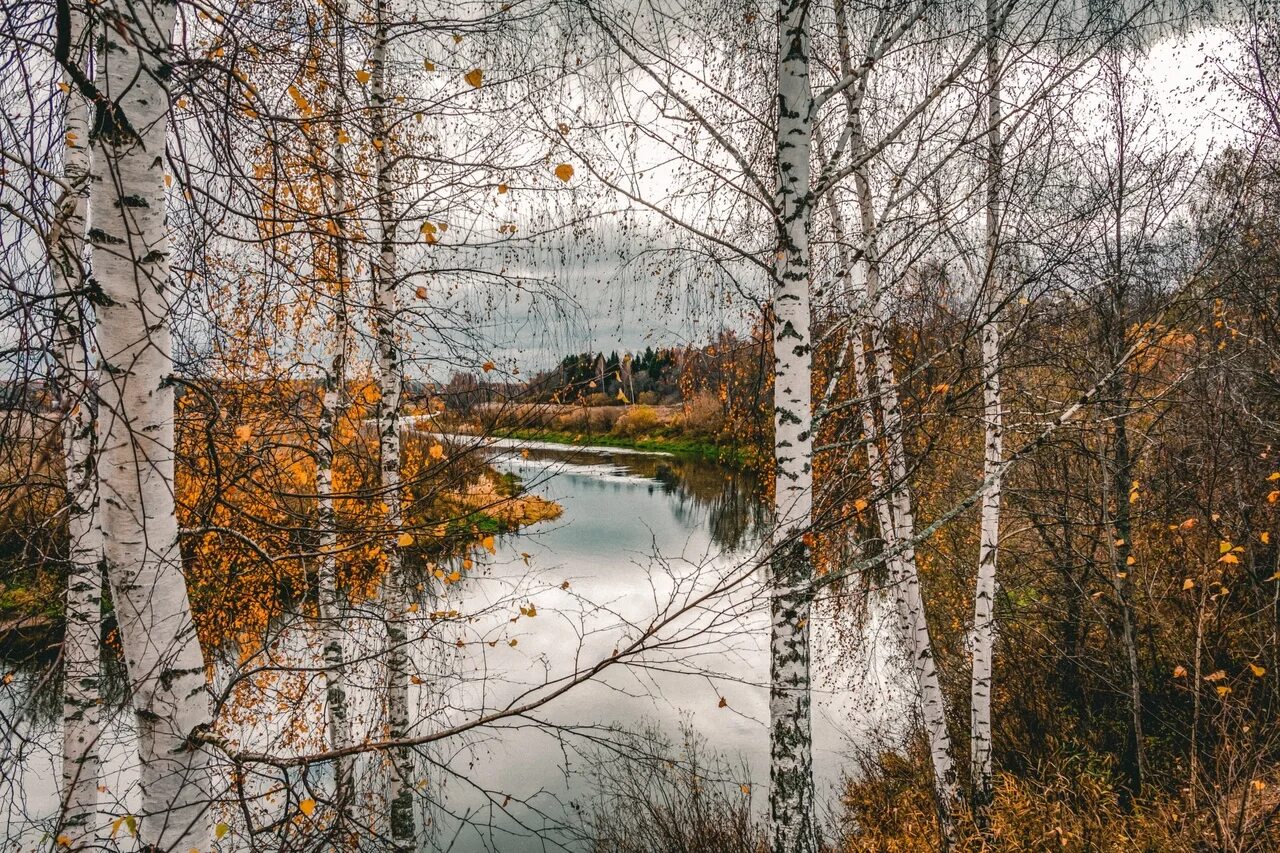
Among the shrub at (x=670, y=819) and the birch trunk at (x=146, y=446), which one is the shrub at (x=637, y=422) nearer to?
the shrub at (x=670, y=819)

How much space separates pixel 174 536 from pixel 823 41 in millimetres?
5146

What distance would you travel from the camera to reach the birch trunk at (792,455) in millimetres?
3078

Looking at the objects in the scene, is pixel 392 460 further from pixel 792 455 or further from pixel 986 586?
pixel 986 586

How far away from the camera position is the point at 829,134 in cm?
511

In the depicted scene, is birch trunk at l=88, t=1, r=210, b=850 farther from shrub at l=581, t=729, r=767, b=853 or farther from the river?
shrub at l=581, t=729, r=767, b=853

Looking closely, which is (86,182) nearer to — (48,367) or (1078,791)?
(48,367)

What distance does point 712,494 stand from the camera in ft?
68.4

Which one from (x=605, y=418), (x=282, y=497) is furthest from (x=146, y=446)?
(x=605, y=418)

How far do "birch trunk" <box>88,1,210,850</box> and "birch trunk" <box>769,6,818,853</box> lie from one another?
2.29 m

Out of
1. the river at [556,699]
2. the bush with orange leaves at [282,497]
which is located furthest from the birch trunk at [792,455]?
the river at [556,699]

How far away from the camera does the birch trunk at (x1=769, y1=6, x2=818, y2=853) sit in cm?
308

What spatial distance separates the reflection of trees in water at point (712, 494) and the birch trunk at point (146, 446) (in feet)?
27.9

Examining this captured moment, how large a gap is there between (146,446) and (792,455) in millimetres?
2554

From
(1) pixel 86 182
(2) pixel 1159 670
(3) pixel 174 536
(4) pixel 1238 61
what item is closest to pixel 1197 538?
(2) pixel 1159 670
